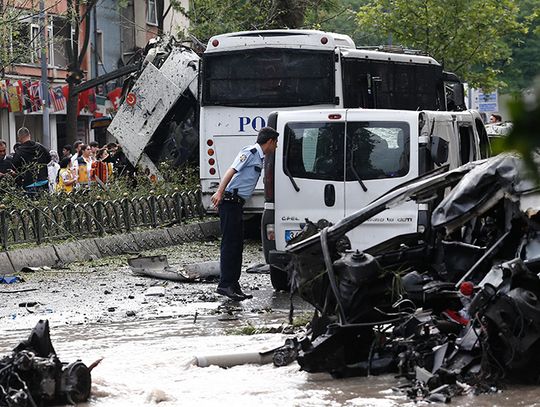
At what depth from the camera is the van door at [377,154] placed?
39.5 feet

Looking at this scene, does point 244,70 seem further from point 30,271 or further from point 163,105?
point 30,271

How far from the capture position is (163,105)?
23141 millimetres

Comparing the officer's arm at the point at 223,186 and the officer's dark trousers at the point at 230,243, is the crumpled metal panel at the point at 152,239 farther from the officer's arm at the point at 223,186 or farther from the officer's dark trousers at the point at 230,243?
the officer's arm at the point at 223,186

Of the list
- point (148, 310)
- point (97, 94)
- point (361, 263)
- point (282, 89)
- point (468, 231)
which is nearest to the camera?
point (361, 263)

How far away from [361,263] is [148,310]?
467cm

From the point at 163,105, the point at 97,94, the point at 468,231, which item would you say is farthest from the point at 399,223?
the point at 97,94

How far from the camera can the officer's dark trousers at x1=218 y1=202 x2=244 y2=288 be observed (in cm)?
1166

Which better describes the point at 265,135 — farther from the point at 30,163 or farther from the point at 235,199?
the point at 30,163

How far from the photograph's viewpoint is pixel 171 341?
884 centimetres

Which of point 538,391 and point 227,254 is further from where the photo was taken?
point 227,254

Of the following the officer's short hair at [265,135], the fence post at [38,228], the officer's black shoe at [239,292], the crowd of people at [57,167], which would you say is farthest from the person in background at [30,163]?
the officer's short hair at [265,135]

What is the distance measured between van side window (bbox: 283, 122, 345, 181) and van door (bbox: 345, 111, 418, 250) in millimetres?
116

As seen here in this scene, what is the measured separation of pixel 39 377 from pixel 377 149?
256 inches

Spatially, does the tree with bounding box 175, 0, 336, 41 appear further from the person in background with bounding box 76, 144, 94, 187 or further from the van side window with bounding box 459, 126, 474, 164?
the van side window with bounding box 459, 126, 474, 164
